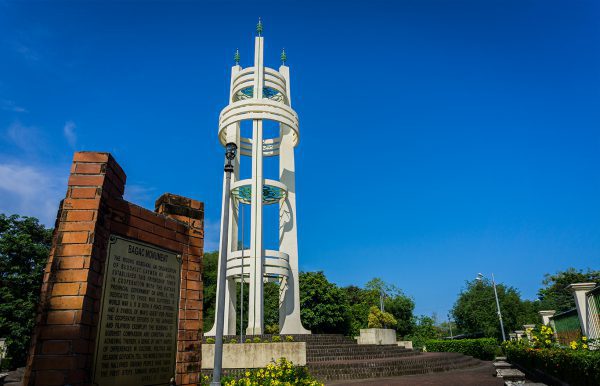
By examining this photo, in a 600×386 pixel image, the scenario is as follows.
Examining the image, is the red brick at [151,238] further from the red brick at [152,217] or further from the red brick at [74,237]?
the red brick at [74,237]

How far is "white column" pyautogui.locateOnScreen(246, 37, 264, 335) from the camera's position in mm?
20906

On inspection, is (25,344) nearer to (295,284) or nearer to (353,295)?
(295,284)

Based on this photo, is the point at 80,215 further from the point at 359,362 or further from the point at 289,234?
the point at 289,234

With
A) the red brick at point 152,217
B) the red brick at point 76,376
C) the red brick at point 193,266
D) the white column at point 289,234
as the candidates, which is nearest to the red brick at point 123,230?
the red brick at point 152,217

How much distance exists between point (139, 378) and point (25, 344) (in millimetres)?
26970

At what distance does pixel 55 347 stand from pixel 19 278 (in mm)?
28354

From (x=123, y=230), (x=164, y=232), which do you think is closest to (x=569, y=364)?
(x=164, y=232)

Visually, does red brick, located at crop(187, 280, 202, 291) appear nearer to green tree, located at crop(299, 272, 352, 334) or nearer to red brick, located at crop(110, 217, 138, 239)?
red brick, located at crop(110, 217, 138, 239)

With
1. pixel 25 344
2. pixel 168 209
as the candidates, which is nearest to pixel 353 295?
pixel 25 344

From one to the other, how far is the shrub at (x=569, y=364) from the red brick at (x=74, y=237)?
8.02 m

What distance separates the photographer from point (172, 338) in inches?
145

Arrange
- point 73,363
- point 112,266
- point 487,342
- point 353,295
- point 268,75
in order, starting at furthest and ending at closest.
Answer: point 353,295, point 268,75, point 487,342, point 112,266, point 73,363

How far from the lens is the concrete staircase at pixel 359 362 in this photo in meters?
14.0

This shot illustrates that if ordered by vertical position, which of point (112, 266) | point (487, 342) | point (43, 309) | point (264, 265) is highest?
point (264, 265)
